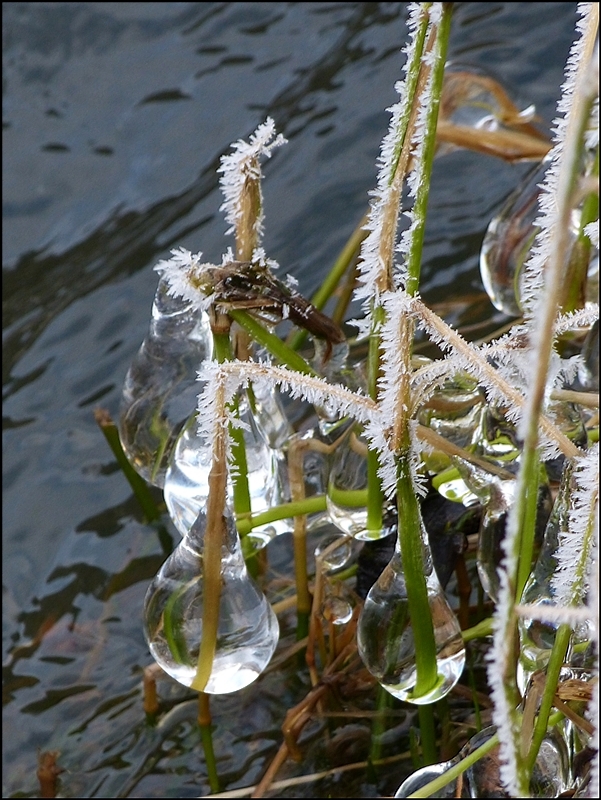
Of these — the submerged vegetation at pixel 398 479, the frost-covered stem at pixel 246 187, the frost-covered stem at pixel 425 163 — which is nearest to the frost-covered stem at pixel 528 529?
the submerged vegetation at pixel 398 479

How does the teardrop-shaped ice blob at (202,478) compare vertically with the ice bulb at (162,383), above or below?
below

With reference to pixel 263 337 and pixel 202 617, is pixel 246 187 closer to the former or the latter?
pixel 263 337

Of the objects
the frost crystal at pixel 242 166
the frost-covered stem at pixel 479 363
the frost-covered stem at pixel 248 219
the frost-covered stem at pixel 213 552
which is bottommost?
the frost-covered stem at pixel 213 552

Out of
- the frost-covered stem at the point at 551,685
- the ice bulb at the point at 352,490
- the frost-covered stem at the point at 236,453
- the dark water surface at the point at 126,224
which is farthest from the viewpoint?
the dark water surface at the point at 126,224

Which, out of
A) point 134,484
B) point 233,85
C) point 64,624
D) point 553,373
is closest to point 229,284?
point 553,373

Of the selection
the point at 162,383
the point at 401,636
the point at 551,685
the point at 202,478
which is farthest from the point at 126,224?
the point at 551,685

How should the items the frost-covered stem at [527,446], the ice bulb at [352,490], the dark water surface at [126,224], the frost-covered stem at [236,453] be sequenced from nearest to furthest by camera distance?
1. the frost-covered stem at [527,446]
2. the frost-covered stem at [236,453]
3. the ice bulb at [352,490]
4. the dark water surface at [126,224]

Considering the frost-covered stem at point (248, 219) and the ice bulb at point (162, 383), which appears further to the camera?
the ice bulb at point (162, 383)

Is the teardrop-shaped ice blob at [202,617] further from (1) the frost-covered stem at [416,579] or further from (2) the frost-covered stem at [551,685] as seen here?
(2) the frost-covered stem at [551,685]
